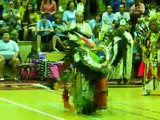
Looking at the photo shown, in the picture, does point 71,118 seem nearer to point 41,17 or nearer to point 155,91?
point 155,91

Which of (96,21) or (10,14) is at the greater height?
(10,14)

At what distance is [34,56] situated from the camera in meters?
15.4

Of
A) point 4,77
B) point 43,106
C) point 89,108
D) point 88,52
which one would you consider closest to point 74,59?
point 88,52

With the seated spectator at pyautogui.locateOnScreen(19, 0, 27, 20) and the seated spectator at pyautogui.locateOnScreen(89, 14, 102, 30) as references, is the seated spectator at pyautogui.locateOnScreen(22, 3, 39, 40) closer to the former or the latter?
the seated spectator at pyautogui.locateOnScreen(19, 0, 27, 20)

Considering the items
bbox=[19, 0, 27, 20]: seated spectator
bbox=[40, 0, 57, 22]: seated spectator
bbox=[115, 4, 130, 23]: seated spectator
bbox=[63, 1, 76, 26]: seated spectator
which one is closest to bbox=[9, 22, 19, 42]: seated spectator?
bbox=[19, 0, 27, 20]: seated spectator

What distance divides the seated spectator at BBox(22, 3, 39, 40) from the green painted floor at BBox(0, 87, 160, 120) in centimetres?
412

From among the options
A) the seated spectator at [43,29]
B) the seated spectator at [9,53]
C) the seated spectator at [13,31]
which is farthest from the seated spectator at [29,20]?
the seated spectator at [9,53]

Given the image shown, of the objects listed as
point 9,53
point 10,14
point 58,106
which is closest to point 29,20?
point 10,14

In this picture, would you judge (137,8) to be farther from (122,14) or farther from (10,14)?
(10,14)

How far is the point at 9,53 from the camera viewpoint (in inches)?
574

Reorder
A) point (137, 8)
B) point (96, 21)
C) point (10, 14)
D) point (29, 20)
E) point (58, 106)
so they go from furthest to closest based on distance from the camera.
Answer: point (137, 8)
point (29, 20)
point (96, 21)
point (10, 14)
point (58, 106)

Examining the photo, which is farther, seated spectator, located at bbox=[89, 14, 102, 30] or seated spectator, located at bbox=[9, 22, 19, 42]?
A: seated spectator, located at bbox=[89, 14, 102, 30]

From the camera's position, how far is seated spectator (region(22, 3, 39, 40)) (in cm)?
1593

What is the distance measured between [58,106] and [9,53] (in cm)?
547
